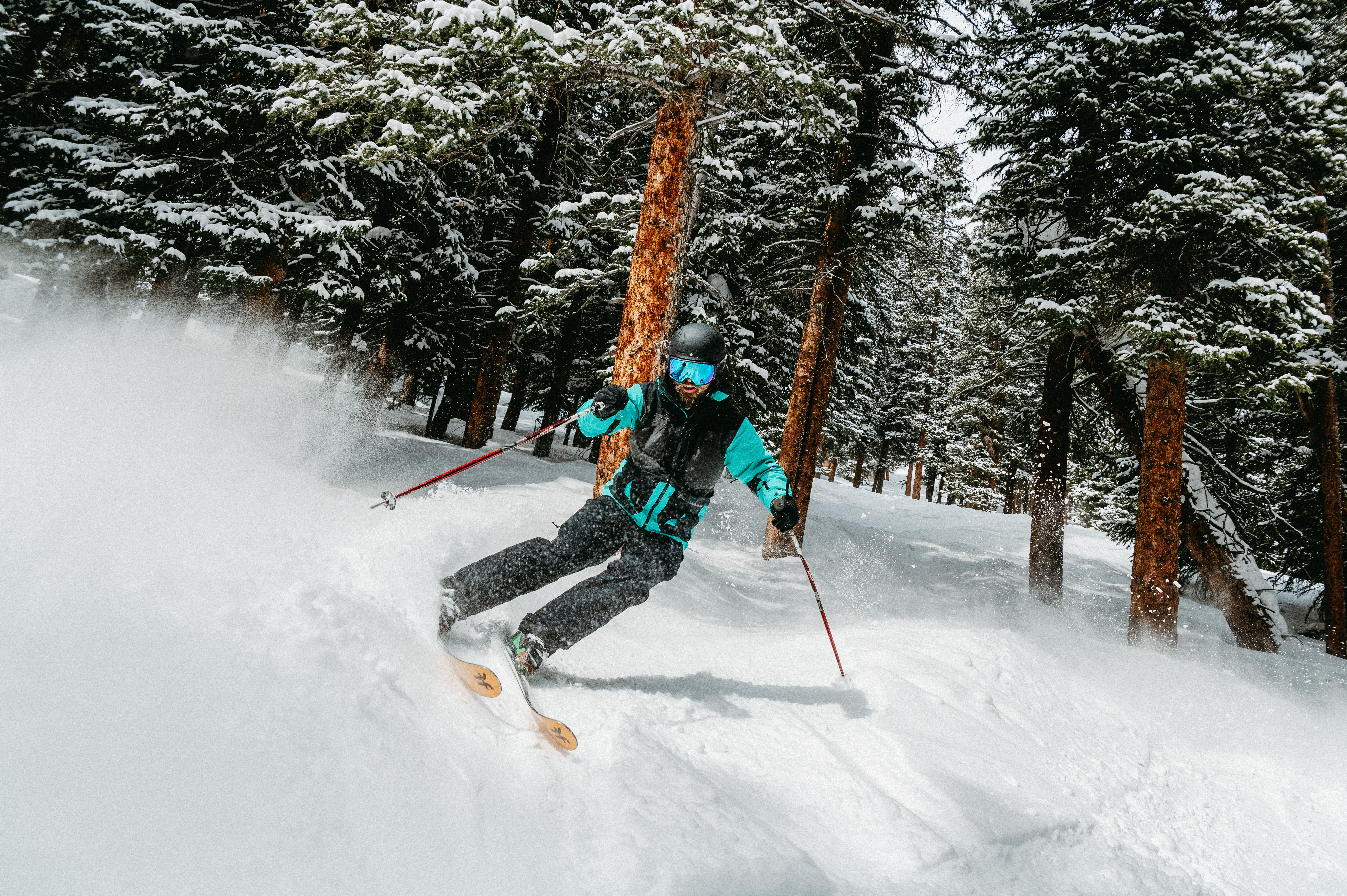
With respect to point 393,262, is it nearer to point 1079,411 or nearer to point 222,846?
point 222,846

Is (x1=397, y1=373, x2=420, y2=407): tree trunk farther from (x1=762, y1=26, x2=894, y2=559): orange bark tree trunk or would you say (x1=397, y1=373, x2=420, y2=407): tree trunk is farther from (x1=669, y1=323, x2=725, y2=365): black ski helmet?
(x1=669, y1=323, x2=725, y2=365): black ski helmet

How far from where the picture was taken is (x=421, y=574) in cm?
396

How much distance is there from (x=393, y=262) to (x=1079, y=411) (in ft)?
49.6

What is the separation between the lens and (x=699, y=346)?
385cm

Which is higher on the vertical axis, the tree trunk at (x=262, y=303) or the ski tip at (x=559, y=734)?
the tree trunk at (x=262, y=303)

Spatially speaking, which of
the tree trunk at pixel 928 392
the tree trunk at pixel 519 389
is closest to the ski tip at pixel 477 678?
the tree trunk at pixel 519 389

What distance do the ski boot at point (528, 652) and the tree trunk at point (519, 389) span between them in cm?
1829

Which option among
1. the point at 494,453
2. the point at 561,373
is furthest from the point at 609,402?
the point at 561,373

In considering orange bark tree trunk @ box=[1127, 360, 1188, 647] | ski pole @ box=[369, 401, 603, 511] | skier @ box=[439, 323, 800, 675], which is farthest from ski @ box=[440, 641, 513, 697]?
orange bark tree trunk @ box=[1127, 360, 1188, 647]

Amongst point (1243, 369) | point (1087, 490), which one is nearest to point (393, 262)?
point (1243, 369)

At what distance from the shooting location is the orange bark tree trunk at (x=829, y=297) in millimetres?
11461

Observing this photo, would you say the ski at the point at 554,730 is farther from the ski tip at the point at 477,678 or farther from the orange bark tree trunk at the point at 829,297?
the orange bark tree trunk at the point at 829,297

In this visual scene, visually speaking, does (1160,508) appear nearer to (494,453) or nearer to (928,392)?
(494,453)

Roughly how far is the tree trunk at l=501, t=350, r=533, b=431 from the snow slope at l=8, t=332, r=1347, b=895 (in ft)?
46.3
